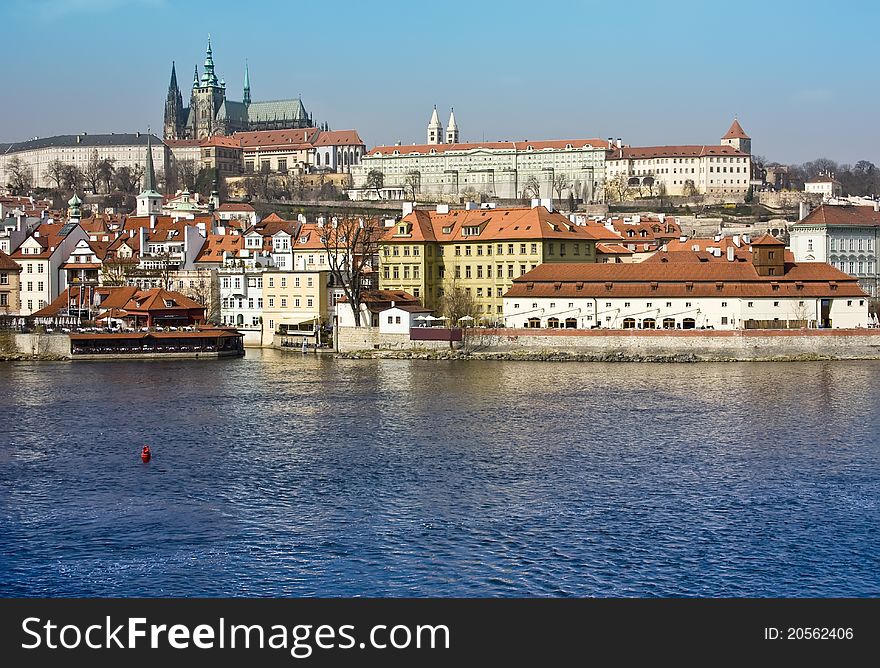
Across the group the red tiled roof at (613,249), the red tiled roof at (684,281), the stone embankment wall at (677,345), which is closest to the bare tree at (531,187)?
the red tiled roof at (613,249)

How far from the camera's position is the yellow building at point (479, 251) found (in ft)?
167

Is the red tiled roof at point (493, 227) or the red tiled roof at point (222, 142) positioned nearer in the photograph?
the red tiled roof at point (493, 227)

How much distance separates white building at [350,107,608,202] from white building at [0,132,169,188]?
2174 centimetres

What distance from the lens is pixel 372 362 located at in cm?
4362

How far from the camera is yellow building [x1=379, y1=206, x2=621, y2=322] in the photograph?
51.0 meters

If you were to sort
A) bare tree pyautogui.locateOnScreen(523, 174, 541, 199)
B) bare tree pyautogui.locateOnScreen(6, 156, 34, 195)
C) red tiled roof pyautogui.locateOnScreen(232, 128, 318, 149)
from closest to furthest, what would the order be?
bare tree pyautogui.locateOnScreen(6, 156, 34, 195), bare tree pyautogui.locateOnScreen(523, 174, 541, 199), red tiled roof pyautogui.locateOnScreen(232, 128, 318, 149)

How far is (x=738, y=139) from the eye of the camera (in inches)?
5212

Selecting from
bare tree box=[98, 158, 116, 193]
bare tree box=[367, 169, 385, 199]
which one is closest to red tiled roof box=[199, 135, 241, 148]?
bare tree box=[98, 158, 116, 193]

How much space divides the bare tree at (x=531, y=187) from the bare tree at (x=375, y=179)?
1429cm

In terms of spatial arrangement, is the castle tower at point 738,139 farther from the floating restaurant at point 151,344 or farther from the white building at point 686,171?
the floating restaurant at point 151,344

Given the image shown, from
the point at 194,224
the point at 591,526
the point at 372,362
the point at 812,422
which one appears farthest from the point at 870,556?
the point at 194,224

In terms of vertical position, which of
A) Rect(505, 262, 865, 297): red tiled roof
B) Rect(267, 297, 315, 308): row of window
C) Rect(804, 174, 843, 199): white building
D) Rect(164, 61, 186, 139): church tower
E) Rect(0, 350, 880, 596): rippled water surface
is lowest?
Rect(0, 350, 880, 596): rippled water surface

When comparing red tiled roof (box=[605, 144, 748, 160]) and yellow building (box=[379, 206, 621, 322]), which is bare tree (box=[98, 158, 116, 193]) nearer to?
red tiled roof (box=[605, 144, 748, 160])
